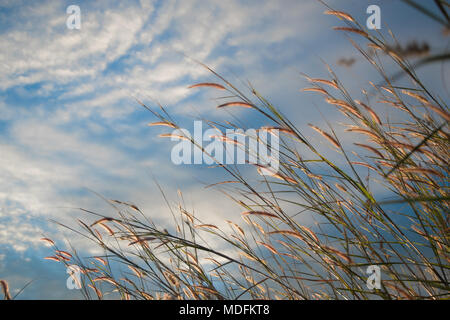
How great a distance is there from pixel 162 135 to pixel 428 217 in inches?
52.8

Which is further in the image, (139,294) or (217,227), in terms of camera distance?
(217,227)

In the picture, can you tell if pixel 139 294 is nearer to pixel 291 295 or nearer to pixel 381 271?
pixel 291 295

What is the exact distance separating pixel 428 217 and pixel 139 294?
1424mm

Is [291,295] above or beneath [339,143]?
beneath

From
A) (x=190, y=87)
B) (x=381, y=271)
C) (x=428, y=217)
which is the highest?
(x=190, y=87)

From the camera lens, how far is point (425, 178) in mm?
1771

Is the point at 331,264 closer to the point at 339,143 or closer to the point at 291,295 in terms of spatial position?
the point at 291,295
